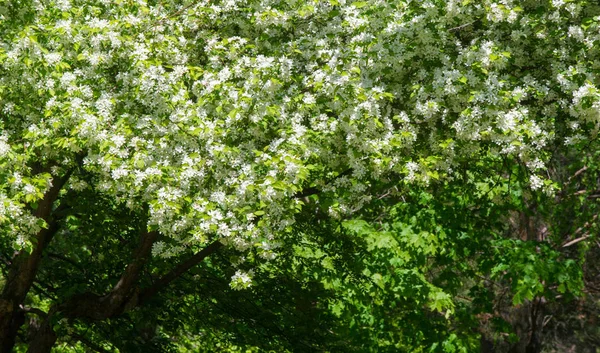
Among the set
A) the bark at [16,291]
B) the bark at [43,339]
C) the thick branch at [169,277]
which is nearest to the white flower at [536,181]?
the thick branch at [169,277]

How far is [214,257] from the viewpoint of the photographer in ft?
42.1

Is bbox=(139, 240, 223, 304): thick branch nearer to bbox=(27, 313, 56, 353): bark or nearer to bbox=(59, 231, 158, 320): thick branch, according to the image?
bbox=(59, 231, 158, 320): thick branch

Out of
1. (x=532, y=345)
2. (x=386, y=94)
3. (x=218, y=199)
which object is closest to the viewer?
(x=218, y=199)

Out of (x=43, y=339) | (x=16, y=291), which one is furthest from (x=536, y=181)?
(x=16, y=291)

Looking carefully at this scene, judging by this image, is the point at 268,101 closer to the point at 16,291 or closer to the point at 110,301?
the point at 110,301

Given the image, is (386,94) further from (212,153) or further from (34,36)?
(34,36)

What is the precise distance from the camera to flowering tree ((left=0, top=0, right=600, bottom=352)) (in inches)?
297

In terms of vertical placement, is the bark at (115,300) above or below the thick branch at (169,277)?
Answer: below

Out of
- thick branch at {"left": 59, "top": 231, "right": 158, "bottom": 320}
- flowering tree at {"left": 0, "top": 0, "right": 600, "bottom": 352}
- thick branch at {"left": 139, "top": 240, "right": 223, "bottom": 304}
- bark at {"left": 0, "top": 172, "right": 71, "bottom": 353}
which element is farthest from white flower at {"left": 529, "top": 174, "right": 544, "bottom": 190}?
bark at {"left": 0, "top": 172, "right": 71, "bottom": 353}

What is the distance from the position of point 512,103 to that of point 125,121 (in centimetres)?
433

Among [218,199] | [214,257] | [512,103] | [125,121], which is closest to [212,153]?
[218,199]

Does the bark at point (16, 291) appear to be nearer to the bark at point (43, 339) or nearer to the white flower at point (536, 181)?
the bark at point (43, 339)

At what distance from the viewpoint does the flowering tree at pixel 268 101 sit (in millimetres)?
7555

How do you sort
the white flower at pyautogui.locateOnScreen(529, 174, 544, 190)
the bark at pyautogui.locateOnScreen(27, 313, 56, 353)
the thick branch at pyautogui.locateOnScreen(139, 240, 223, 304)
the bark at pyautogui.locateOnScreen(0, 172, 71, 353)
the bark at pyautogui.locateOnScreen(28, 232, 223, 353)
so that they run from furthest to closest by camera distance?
the bark at pyautogui.locateOnScreen(0, 172, 71, 353)
the bark at pyautogui.locateOnScreen(27, 313, 56, 353)
the bark at pyautogui.locateOnScreen(28, 232, 223, 353)
the thick branch at pyautogui.locateOnScreen(139, 240, 223, 304)
the white flower at pyautogui.locateOnScreen(529, 174, 544, 190)
